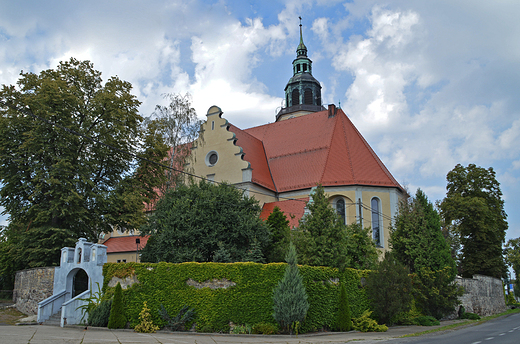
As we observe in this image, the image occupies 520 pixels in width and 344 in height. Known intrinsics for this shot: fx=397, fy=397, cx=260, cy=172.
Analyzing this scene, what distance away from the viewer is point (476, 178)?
38188 millimetres

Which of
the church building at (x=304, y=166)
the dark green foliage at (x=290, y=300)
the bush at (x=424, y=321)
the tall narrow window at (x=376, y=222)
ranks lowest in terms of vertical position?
the bush at (x=424, y=321)

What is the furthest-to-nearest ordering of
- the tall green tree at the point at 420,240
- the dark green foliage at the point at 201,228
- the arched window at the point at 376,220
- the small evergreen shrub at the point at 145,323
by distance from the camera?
the arched window at the point at 376,220, the tall green tree at the point at 420,240, the dark green foliage at the point at 201,228, the small evergreen shrub at the point at 145,323

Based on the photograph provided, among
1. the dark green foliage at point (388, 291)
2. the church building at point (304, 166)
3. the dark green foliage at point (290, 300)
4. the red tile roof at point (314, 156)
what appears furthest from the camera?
the red tile roof at point (314, 156)

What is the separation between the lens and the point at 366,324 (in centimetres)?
1605

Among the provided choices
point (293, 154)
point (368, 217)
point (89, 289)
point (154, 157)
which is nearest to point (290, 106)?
point (293, 154)

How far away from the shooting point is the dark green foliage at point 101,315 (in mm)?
15703

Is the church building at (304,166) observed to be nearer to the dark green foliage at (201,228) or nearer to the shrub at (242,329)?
the dark green foliage at (201,228)

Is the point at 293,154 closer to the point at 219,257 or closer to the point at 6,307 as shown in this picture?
the point at 219,257

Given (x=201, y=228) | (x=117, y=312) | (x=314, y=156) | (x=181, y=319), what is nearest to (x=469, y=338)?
(x=181, y=319)

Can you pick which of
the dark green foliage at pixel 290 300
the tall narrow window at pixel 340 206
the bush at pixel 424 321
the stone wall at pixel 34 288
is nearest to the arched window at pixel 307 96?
the tall narrow window at pixel 340 206

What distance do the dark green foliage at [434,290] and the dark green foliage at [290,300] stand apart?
8649 millimetres

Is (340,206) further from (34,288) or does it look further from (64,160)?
(34,288)

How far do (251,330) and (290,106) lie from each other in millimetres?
33261

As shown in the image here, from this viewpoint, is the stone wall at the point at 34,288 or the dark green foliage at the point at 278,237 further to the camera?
the dark green foliage at the point at 278,237
